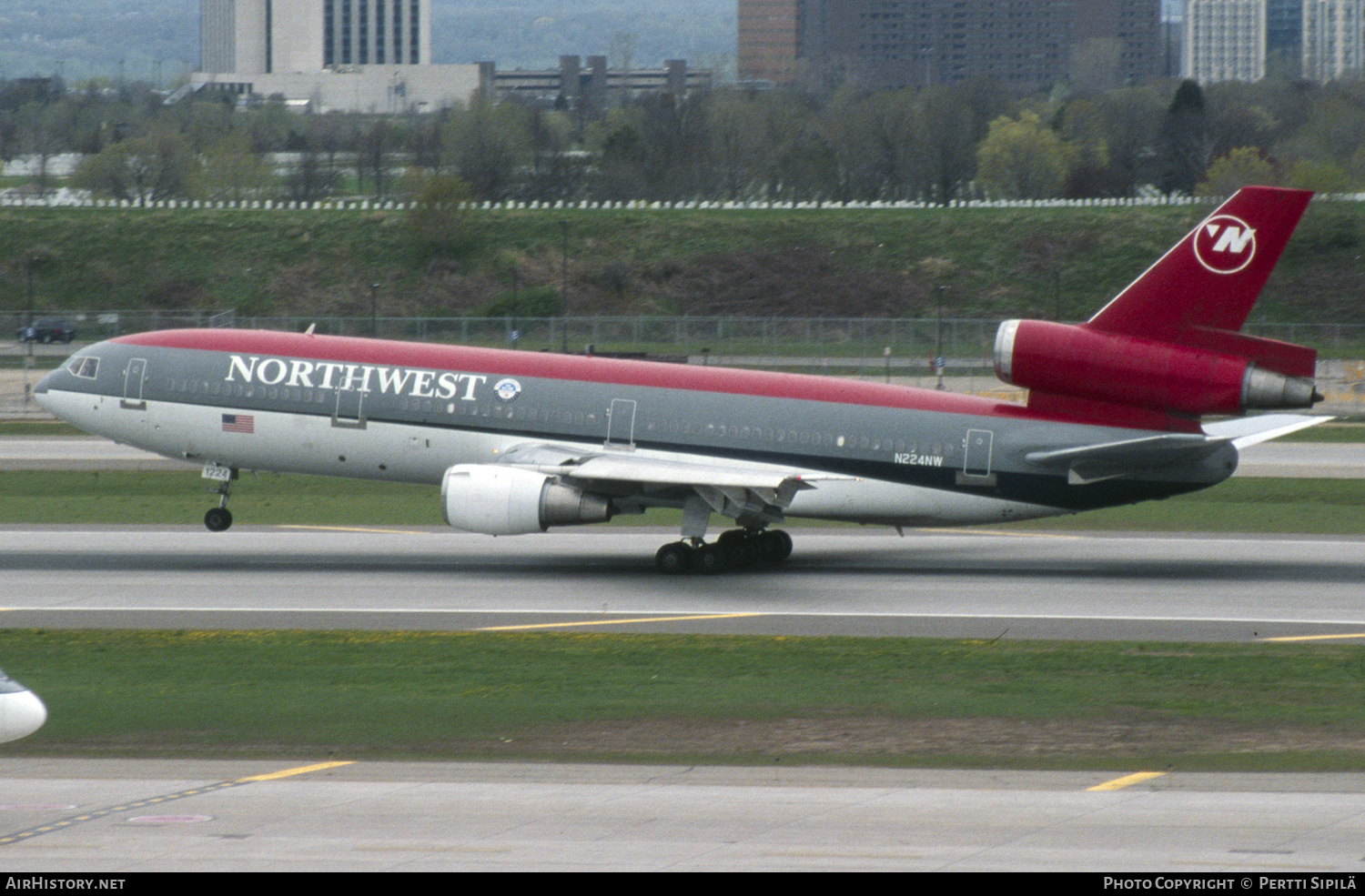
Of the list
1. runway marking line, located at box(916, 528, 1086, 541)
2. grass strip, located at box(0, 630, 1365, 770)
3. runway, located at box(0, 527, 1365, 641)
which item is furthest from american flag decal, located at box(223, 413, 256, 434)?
runway marking line, located at box(916, 528, 1086, 541)

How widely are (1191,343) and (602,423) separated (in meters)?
12.8

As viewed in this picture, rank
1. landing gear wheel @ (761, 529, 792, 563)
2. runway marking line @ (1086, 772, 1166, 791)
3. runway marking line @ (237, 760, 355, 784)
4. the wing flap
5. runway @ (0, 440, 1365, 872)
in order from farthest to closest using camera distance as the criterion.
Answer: landing gear wheel @ (761, 529, 792, 563)
the wing flap
runway marking line @ (237, 760, 355, 784)
runway marking line @ (1086, 772, 1166, 791)
runway @ (0, 440, 1365, 872)

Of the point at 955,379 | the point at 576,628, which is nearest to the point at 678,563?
the point at 576,628

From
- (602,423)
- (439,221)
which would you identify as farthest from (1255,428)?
(439,221)

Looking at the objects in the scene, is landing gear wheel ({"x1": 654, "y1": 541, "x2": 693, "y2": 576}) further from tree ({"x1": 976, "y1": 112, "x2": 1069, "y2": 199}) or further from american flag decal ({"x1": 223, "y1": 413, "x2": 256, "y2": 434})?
tree ({"x1": 976, "y1": 112, "x2": 1069, "y2": 199})

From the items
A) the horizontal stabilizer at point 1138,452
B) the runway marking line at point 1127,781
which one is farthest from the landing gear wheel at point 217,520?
the runway marking line at point 1127,781

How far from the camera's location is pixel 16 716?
17828 millimetres

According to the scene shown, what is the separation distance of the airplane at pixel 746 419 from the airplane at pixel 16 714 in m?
16.1

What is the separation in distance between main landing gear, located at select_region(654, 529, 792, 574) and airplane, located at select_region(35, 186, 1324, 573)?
0.05m

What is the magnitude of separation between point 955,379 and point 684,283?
128 feet

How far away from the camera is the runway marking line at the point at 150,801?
17109 mm

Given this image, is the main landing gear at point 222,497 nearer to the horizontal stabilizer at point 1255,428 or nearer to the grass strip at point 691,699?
the grass strip at point 691,699

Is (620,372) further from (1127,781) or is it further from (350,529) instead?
(1127,781)

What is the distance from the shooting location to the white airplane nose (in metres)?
17.8
